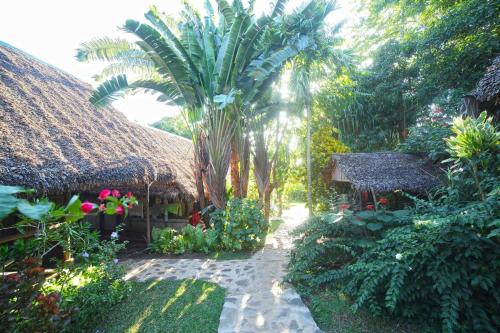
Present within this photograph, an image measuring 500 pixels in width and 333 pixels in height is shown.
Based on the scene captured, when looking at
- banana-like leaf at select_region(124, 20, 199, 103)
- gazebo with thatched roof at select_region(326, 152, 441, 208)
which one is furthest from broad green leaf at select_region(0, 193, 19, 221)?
gazebo with thatched roof at select_region(326, 152, 441, 208)

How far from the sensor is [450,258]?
8.72 feet

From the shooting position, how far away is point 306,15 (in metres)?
6.50

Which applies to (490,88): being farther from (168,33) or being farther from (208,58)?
(168,33)

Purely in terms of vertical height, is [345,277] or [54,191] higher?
[54,191]

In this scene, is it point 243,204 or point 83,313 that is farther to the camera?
point 243,204

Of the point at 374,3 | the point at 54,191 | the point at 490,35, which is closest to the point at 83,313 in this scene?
the point at 54,191

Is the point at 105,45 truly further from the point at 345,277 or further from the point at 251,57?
the point at 345,277

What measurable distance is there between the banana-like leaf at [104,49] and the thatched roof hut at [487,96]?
8.02 m

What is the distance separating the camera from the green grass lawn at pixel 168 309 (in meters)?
2.99

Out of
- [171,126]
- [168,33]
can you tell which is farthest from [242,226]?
[171,126]

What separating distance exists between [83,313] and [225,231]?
12.4ft

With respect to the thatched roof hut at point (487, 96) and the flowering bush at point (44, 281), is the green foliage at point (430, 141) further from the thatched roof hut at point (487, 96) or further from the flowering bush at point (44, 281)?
the flowering bush at point (44, 281)

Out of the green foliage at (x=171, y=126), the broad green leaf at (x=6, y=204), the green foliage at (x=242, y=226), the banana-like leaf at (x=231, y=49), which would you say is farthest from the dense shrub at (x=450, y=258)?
the green foliage at (x=171, y=126)

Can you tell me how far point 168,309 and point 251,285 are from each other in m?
1.42
